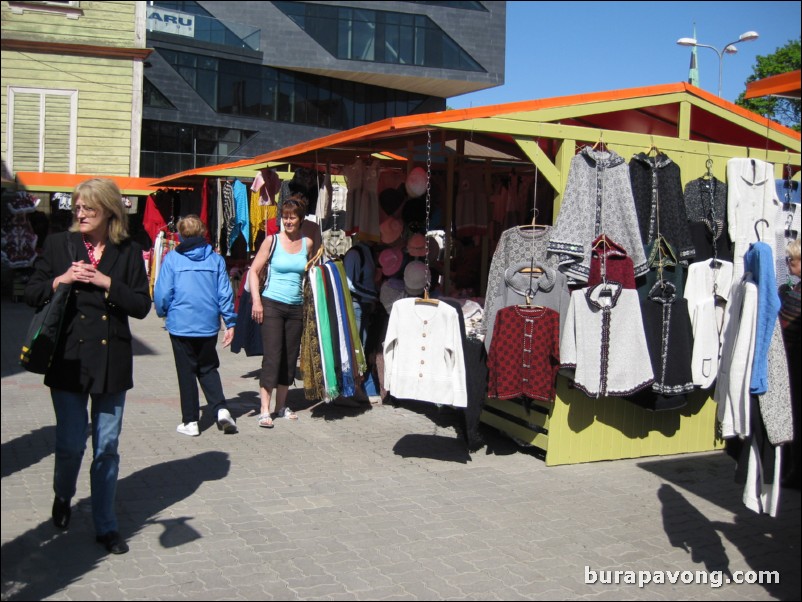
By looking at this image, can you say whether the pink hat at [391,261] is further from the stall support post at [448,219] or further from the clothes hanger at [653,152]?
the clothes hanger at [653,152]

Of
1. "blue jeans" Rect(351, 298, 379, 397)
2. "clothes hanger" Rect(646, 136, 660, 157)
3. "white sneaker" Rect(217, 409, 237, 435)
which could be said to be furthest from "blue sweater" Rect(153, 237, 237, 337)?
"clothes hanger" Rect(646, 136, 660, 157)

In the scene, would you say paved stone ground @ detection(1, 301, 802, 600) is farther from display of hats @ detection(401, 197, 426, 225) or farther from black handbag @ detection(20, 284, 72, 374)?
display of hats @ detection(401, 197, 426, 225)

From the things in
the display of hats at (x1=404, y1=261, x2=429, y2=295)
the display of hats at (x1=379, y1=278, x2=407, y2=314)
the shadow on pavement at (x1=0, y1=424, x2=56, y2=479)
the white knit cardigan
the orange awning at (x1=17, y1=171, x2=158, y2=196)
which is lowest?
the shadow on pavement at (x1=0, y1=424, x2=56, y2=479)

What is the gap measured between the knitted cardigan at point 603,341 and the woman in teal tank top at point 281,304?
2.59 metres

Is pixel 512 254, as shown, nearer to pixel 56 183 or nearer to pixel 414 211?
pixel 414 211

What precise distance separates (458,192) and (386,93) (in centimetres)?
3253

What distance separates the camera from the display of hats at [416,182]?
8.19m

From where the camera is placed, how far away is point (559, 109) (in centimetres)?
651

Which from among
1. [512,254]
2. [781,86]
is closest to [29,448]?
[512,254]

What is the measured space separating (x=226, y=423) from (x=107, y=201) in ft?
10.4

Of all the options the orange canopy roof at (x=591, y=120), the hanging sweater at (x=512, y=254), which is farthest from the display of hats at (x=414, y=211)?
the hanging sweater at (x=512, y=254)

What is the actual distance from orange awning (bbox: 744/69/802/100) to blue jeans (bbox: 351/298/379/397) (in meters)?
4.90

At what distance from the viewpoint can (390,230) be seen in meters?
8.50

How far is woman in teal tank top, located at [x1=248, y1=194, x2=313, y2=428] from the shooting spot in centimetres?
757
